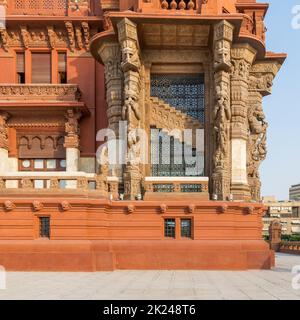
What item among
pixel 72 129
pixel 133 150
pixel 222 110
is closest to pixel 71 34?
pixel 72 129

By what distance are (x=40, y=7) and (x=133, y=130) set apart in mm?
10571

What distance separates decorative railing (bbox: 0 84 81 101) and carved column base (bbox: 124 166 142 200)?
20.8 ft

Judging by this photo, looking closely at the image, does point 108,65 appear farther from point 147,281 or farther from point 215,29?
point 147,281

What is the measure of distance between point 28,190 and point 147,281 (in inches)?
244

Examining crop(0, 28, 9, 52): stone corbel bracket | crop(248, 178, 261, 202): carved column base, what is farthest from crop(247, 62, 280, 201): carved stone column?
crop(0, 28, 9, 52): stone corbel bracket

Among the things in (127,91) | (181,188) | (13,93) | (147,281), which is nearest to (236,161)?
(181,188)

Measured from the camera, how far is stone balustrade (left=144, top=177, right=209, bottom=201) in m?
19.4

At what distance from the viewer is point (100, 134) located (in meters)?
25.2

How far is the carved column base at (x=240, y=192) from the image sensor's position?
21000 mm

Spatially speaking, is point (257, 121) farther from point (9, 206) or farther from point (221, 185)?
point (9, 206)

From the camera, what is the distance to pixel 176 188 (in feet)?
64.3

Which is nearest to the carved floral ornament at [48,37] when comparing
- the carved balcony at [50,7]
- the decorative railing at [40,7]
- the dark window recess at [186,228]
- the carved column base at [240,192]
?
the carved balcony at [50,7]

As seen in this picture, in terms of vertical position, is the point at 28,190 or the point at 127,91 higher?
the point at 127,91

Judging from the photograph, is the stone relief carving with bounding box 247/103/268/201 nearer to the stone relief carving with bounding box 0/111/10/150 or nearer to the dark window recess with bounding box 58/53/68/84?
the dark window recess with bounding box 58/53/68/84
